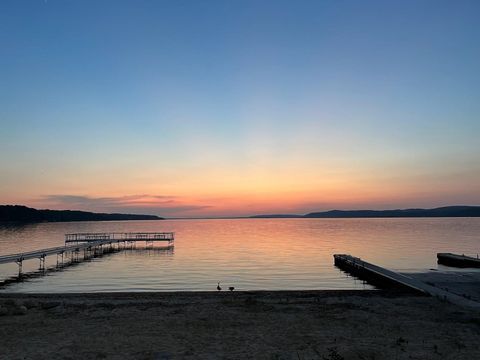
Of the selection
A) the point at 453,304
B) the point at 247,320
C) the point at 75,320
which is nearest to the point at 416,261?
the point at 453,304

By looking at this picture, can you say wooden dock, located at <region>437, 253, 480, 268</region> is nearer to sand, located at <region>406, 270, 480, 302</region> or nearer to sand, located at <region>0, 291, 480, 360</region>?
sand, located at <region>406, 270, 480, 302</region>

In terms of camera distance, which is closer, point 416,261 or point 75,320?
point 75,320

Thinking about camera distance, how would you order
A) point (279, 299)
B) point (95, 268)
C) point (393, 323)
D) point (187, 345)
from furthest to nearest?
point (95, 268)
point (279, 299)
point (393, 323)
point (187, 345)

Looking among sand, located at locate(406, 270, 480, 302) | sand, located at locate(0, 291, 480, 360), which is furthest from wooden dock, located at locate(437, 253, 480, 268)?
sand, located at locate(0, 291, 480, 360)

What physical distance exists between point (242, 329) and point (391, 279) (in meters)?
18.8

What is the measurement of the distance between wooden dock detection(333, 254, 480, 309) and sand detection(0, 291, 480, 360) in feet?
3.39

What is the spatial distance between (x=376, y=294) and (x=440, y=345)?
11949mm

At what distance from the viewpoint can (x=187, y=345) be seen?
1217 cm

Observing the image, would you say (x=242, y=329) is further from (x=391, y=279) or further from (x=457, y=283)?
(x=457, y=283)

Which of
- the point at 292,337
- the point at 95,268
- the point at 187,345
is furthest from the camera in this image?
the point at 95,268

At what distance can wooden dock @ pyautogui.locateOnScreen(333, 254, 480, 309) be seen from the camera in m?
19.5

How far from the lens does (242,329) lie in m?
14.2

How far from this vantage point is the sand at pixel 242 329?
11375mm

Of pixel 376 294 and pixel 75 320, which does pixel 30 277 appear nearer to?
pixel 75 320
